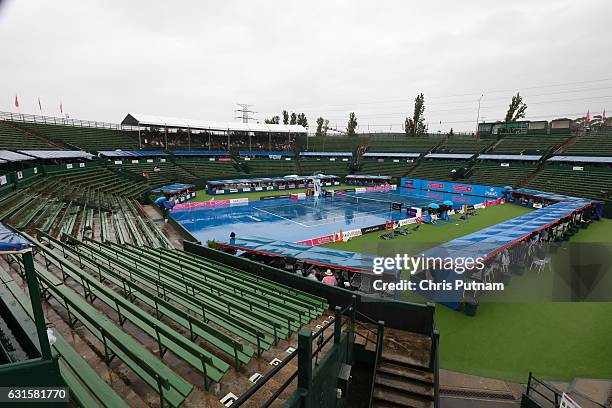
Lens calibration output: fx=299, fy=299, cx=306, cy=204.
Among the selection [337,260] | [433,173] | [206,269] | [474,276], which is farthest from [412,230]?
[433,173]

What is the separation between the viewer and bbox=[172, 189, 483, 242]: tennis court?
28.3 metres

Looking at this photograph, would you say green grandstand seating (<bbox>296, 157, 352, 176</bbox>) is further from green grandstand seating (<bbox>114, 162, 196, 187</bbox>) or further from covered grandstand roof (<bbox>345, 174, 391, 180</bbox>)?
green grandstand seating (<bbox>114, 162, 196, 187</bbox>)

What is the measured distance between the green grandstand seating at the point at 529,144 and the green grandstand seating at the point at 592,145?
235 cm

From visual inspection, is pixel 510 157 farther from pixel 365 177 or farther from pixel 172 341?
pixel 172 341

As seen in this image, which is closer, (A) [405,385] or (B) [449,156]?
A: (A) [405,385]

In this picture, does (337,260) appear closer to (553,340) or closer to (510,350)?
(510,350)

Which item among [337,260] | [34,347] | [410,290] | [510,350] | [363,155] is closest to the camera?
[34,347]

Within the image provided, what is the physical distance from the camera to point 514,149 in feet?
179

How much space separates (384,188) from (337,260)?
144 feet

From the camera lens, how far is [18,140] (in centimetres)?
3522

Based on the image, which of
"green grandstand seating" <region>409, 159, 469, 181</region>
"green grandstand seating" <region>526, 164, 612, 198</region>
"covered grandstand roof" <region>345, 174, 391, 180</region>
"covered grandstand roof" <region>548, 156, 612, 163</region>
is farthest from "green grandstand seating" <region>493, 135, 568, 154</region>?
"covered grandstand roof" <region>345, 174, 391, 180</region>

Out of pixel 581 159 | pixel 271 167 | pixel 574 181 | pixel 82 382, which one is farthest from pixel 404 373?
pixel 271 167

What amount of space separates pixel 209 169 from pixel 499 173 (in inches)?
2003

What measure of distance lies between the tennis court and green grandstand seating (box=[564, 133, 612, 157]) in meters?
17.1
